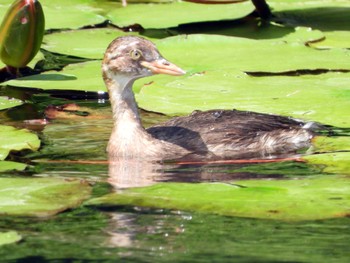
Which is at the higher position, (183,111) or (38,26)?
(38,26)

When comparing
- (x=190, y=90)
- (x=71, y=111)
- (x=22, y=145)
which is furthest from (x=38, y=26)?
(x=22, y=145)

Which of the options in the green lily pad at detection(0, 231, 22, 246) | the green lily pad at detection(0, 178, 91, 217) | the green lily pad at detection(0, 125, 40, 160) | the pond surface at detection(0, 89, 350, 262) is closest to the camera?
the pond surface at detection(0, 89, 350, 262)

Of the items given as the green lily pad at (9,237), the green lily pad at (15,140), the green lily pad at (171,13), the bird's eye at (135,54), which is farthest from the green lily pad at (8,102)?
the green lily pad at (9,237)

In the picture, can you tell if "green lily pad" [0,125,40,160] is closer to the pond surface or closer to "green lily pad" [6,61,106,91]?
the pond surface

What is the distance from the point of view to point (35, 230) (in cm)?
517

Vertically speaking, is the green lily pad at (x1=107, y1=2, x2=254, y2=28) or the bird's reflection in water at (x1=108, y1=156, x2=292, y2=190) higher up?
the green lily pad at (x1=107, y1=2, x2=254, y2=28)

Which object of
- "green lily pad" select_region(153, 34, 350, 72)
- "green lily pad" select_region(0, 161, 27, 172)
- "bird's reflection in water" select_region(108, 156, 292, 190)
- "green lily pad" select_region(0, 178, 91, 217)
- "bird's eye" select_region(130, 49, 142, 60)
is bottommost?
"bird's reflection in water" select_region(108, 156, 292, 190)

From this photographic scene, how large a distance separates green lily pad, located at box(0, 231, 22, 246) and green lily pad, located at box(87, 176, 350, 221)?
26.8 inches

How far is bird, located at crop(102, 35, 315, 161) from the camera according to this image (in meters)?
7.54

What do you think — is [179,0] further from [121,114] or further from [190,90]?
[121,114]

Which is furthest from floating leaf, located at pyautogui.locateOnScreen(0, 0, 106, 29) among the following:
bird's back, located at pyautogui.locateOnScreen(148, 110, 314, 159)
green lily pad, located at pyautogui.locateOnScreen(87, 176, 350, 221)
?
green lily pad, located at pyautogui.locateOnScreen(87, 176, 350, 221)

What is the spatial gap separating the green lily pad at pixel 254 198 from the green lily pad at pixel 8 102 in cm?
247

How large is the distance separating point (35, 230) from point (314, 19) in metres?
6.45

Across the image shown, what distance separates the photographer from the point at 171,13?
11.0 meters
